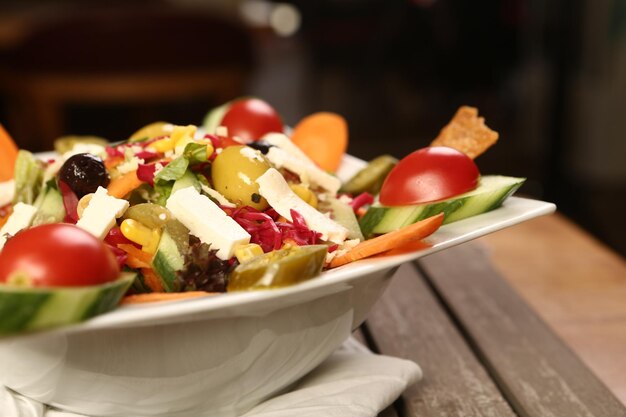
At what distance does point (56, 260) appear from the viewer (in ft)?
2.56

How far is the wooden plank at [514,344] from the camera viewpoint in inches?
44.6

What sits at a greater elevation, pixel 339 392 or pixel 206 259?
pixel 206 259

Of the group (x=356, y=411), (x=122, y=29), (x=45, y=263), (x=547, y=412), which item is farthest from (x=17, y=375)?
(x=122, y=29)

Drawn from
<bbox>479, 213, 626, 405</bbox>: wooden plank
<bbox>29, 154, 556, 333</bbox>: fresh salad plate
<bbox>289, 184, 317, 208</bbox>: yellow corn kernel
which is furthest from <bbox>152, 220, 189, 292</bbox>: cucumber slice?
<bbox>479, 213, 626, 405</bbox>: wooden plank

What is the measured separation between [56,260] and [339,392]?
0.43m

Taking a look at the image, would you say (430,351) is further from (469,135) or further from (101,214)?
(101,214)

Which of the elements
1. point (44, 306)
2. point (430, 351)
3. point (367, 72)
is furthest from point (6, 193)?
point (367, 72)

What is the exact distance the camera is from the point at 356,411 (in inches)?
40.2

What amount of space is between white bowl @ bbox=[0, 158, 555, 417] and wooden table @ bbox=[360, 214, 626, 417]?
20 cm

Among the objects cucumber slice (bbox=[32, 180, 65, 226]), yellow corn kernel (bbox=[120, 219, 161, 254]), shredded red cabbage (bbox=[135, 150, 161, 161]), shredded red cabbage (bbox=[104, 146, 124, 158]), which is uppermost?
shredded red cabbage (bbox=[135, 150, 161, 161])

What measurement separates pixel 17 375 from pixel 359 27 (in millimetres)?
3922

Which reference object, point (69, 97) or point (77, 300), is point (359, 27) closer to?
point (69, 97)

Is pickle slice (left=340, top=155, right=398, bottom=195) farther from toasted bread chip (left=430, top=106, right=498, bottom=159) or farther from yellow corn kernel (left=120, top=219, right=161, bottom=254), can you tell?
yellow corn kernel (left=120, top=219, right=161, bottom=254)

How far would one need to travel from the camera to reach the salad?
0.79 meters
